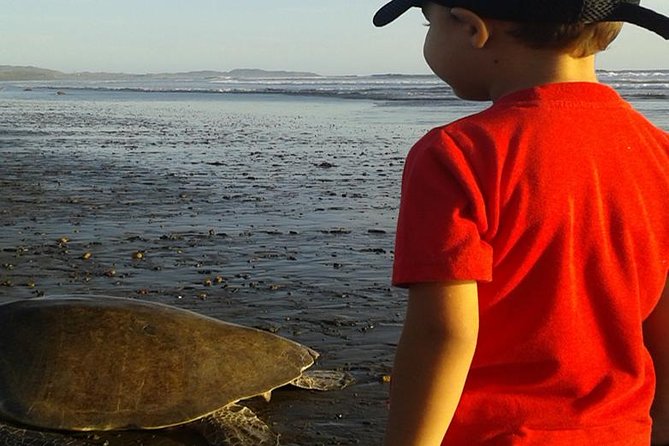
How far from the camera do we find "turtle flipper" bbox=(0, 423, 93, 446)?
14.7 ft

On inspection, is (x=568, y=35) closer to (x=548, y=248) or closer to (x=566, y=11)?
(x=566, y=11)

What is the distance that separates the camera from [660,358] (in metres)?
1.81

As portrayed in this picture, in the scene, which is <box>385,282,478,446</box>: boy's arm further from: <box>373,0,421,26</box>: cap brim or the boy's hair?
<box>373,0,421,26</box>: cap brim

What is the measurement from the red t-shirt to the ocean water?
10.2ft

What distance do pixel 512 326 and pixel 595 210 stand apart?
26 centimetres

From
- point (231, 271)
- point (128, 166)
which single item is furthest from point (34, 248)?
point (128, 166)

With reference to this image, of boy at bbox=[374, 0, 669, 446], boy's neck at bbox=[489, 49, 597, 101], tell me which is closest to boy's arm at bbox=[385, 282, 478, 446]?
boy at bbox=[374, 0, 669, 446]

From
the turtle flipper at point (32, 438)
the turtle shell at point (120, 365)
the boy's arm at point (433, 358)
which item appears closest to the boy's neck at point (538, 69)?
the boy's arm at point (433, 358)

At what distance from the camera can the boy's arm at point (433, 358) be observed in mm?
1454

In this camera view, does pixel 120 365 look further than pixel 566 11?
Yes

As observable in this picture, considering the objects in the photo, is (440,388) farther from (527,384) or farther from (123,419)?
(123,419)

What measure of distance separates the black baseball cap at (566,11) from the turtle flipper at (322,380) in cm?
382

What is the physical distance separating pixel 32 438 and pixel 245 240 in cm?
491

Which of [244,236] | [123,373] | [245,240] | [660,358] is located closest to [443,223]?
[660,358]
